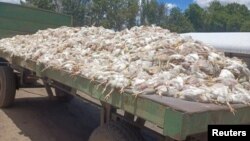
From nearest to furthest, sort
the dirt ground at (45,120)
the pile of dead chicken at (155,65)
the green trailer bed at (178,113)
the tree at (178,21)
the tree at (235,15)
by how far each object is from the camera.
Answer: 1. the green trailer bed at (178,113)
2. the pile of dead chicken at (155,65)
3. the dirt ground at (45,120)
4. the tree at (178,21)
5. the tree at (235,15)

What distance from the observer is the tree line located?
44.8 m

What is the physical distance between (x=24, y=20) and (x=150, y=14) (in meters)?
46.7

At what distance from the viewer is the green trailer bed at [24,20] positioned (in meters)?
9.70

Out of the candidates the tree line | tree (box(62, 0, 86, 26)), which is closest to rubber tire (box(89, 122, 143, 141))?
the tree line

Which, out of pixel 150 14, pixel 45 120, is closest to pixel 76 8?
pixel 150 14

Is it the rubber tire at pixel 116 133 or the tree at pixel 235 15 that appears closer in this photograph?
the rubber tire at pixel 116 133

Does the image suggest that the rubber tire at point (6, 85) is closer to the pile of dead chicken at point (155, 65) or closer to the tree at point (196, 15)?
the pile of dead chicken at point (155, 65)

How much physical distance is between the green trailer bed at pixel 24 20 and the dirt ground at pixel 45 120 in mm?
1543

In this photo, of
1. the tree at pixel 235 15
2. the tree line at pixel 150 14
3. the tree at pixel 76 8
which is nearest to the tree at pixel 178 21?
the tree line at pixel 150 14

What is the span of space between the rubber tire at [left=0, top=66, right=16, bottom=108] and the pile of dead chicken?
8.70 feet

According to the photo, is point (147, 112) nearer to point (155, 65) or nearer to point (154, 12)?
point (155, 65)

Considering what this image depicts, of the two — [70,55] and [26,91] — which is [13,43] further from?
[26,91]

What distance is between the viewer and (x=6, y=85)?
7859 mm

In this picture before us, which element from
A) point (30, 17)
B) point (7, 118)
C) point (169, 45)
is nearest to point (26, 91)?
point (30, 17)
